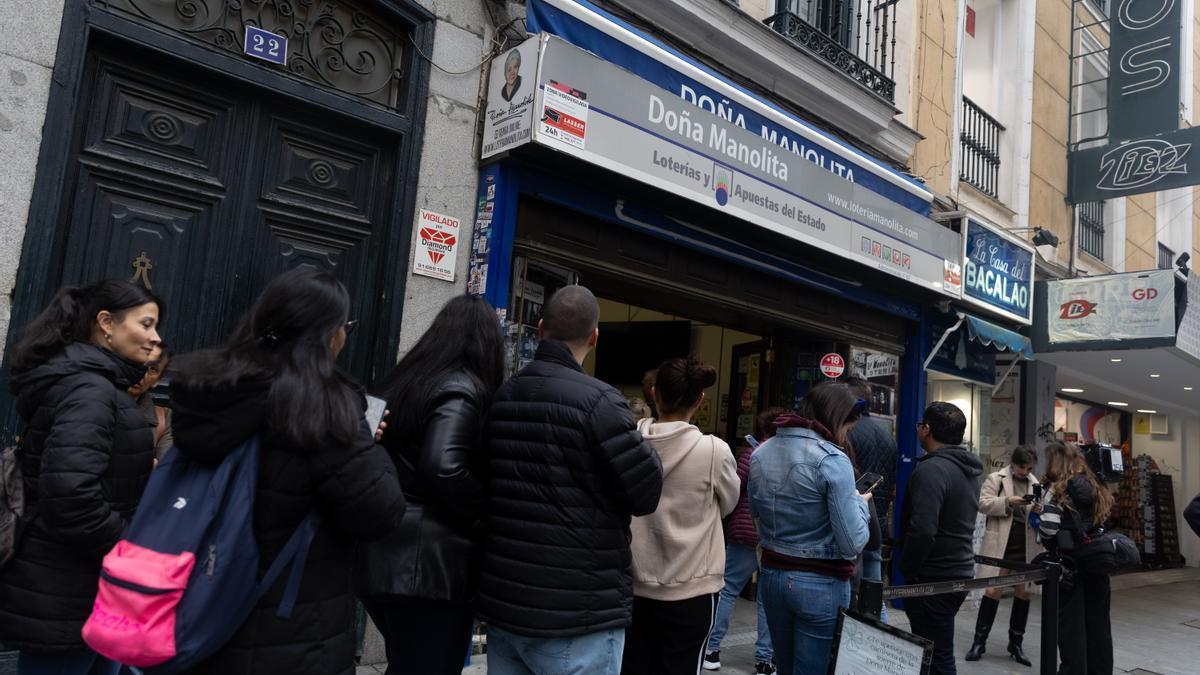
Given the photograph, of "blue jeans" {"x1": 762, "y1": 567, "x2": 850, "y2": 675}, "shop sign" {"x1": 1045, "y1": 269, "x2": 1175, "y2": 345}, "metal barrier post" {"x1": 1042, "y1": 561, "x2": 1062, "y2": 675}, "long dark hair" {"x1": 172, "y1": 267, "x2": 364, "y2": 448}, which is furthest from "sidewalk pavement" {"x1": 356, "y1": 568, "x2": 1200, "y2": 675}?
"shop sign" {"x1": 1045, "y1": 269, "x2": 1175, "y2": 345}

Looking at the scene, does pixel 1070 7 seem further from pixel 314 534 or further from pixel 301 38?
pixel 314 534

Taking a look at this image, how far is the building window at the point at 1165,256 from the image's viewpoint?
14695 millimetres

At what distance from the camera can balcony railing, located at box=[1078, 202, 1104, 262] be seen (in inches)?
489

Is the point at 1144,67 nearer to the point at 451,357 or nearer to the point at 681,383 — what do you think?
the point at 681,383

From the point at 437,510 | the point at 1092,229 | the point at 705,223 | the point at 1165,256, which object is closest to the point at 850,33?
the point at 705,223

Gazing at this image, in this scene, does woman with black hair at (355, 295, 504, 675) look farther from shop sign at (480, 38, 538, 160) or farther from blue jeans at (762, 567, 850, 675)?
shop sign at (480, 38, 538, 160)

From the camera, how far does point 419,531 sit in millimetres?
2316

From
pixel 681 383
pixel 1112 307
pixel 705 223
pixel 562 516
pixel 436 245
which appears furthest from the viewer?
pixel 1112 307

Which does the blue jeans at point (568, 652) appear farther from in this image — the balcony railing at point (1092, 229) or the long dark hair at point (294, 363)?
the balcony railing at point (1092, 229)

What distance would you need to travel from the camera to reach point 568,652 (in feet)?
7.73

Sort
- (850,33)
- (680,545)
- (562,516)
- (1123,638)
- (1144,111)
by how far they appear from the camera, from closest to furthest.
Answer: (562,516) < (680,545) < (1123,638) < (850,33) < (1144,111)

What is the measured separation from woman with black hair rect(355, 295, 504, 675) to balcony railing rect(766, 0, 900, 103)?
6.05 meters

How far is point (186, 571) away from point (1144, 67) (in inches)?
508

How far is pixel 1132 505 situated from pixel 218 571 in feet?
58.8
